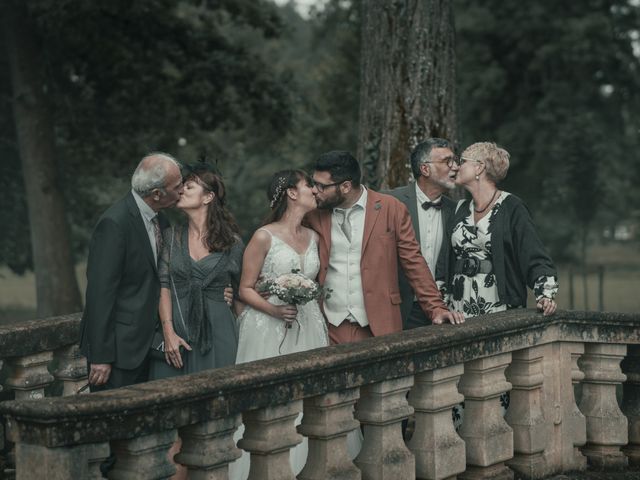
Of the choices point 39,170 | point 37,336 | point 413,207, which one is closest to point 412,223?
point 413,207

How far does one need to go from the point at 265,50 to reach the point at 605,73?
80.7 feet

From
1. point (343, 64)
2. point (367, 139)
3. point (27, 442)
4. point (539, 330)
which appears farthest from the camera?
point (343, 64)

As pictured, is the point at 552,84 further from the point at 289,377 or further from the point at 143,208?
the point at 289,377

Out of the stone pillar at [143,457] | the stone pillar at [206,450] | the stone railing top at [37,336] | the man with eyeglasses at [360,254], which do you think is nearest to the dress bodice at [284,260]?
→ the man with eyeglasses at [360,254]

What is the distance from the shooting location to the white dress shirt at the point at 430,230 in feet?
23.3

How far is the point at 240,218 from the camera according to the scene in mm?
36094

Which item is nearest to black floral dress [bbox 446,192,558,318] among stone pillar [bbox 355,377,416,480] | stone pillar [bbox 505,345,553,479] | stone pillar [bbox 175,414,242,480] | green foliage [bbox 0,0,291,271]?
stone pillar [bbox 505,345,553,479]

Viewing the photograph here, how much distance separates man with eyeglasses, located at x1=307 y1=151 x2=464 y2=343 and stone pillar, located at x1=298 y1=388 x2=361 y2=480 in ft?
5.10

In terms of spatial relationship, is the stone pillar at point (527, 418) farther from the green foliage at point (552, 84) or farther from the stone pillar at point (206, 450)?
the green foliage at point (552, 84)

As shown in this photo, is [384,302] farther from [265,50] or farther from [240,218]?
[265,50]

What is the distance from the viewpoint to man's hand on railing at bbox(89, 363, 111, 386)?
5.52m

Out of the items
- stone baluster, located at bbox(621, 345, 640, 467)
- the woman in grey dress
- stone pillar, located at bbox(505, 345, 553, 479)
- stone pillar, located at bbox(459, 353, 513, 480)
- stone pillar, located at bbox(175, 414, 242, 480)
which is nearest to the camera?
stone pillar, located at bbox(175, 414, 242, 480)

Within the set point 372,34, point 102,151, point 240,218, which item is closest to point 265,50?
point 240,218

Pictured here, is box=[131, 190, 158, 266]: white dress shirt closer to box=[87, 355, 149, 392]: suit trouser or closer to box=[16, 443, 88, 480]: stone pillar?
box=[87, 355, 149, 392]: suit trouser
